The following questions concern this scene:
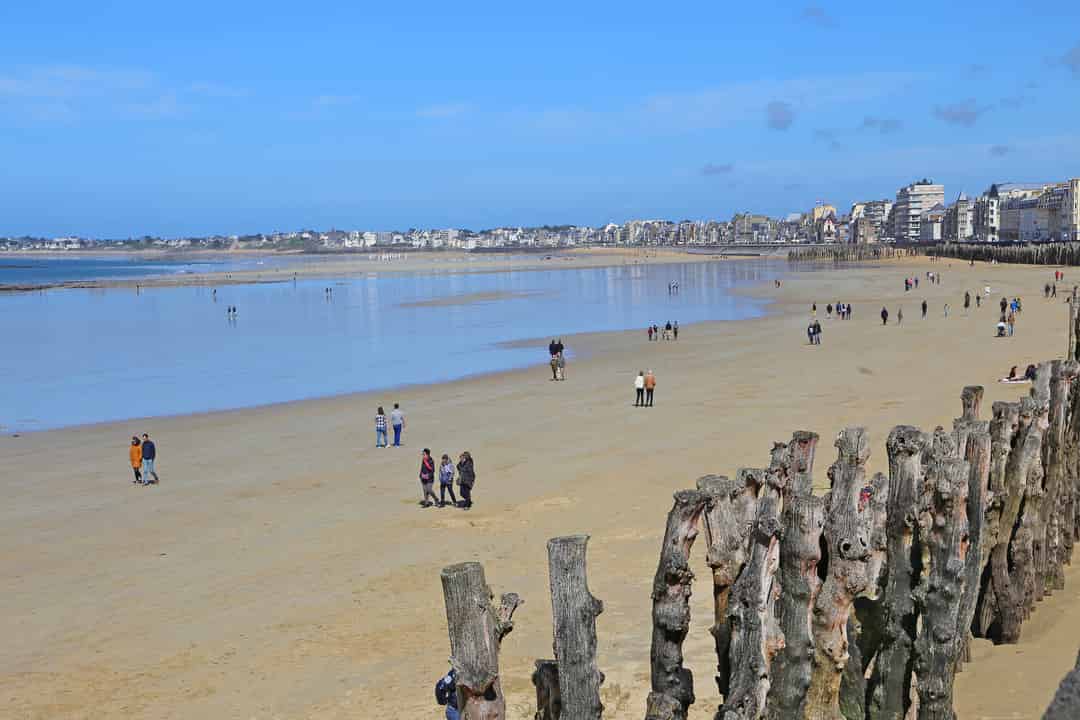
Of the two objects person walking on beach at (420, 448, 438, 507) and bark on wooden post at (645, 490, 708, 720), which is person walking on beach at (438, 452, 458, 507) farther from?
bark on wooden post at (645, 490, 708, 720)

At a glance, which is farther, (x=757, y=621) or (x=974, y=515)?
(x=974, y=515)

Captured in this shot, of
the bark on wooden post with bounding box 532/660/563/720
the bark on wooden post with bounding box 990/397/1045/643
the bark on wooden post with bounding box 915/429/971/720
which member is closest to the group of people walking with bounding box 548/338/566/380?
the bark on wooden post with bounding box 990/397/1045/643

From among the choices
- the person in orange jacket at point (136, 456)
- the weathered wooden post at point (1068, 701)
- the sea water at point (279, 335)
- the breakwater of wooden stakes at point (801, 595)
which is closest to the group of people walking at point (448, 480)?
the person in orange jacket at point (136, 456)

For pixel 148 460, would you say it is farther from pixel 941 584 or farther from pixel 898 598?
pixel 941 584

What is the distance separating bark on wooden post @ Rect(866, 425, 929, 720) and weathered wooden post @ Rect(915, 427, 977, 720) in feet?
0.34

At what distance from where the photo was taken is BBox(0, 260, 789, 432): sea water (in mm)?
37031

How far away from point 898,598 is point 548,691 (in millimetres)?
2990

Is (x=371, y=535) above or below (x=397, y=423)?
below

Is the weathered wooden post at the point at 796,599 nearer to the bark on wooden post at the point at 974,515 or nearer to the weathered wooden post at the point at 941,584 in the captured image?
the weathered wooden post at the point at 941,584

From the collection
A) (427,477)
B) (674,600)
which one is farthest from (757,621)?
(427,477)

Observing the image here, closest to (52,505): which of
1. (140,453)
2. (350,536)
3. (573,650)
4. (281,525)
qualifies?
(140,453)

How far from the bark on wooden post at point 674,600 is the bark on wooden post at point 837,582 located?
0.86 meters

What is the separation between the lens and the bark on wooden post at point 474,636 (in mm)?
5812

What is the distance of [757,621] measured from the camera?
6.80 meters
